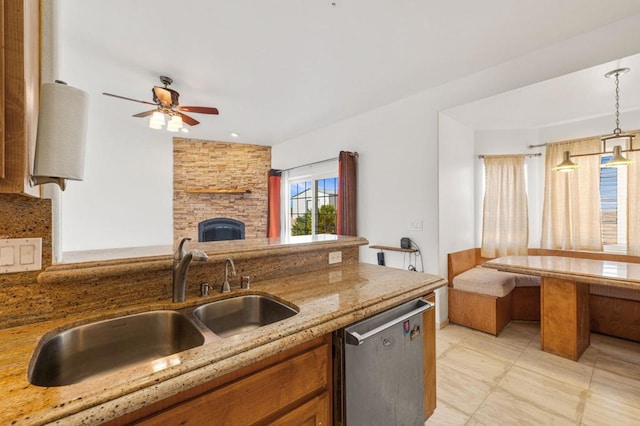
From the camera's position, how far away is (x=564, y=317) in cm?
249

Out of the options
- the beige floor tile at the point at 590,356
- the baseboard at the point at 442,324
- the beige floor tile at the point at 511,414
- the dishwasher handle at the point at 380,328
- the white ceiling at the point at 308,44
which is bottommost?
the beige floor tile at the point at 511,414

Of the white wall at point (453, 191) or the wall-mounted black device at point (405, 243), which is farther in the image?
the wall-mounted black device at point (405, 243)

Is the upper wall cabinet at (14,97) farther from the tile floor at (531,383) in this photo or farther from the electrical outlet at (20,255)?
the tile floor at (531,383)

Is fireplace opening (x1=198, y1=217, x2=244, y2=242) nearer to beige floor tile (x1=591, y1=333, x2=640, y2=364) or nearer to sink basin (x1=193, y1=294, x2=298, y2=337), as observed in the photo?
sink basin (x1=193, y1=294, x2=298, y2=337)

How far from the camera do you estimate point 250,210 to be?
574 centimetres

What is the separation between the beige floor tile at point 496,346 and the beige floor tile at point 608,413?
1.87 feet

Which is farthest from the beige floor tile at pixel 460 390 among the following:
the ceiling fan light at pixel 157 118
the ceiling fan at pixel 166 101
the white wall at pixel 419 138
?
the ceiling fan light at pixel 157 118

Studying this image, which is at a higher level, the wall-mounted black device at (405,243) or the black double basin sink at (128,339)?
the wall-mounted black device at (405,243)

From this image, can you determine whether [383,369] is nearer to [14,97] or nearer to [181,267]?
[181,267]

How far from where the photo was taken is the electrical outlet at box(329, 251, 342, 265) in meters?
1.97

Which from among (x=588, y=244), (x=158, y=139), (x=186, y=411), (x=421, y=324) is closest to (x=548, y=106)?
(x=588, y=244)

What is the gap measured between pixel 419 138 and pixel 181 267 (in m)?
2.95

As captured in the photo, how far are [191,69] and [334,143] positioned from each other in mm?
2306

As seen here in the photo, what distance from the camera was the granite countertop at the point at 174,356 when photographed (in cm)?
61
